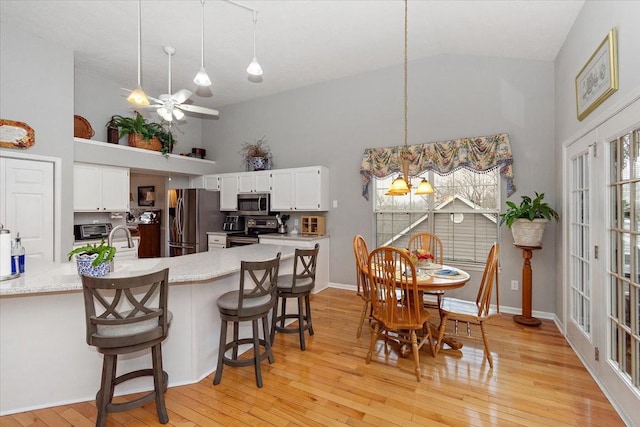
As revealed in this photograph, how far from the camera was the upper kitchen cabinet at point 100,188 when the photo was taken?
4254 millimetres

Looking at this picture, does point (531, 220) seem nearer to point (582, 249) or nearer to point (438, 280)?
point (582, 249)

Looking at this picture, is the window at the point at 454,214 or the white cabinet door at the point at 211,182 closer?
the window at the point at 454,214

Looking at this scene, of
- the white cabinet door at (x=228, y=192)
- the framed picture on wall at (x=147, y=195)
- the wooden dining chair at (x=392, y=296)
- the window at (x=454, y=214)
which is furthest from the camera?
the framed picture on wall at (x=147, y=195)

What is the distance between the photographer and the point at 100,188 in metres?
4.49

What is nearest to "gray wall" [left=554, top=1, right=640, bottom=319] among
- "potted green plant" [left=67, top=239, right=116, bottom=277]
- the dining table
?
the dining table

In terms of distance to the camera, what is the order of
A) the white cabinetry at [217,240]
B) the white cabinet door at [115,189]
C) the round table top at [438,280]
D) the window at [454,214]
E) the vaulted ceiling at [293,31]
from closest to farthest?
the round table top at [438,280], the vaulted ceiling at [293,31], the window at [454,214], the white cabinet door at [115,189], the white cabinetry at [217,240]

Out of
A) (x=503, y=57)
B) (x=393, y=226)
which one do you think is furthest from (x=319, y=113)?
(x=503, y=57)

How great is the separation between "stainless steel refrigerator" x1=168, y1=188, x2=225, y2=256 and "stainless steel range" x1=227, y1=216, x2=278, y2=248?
61cm

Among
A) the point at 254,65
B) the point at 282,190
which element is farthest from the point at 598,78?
the point at 282,190

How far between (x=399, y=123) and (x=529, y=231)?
7.51ft

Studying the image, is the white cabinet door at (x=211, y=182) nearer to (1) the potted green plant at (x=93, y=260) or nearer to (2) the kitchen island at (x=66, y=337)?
(2) the kitchen island at (x=66, y=337)

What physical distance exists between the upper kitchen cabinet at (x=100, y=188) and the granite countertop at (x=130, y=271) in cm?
219

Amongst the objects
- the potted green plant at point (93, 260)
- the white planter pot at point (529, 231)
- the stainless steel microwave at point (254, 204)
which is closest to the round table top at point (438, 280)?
the white planter pot at point (529, 231)

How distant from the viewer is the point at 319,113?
516cm
